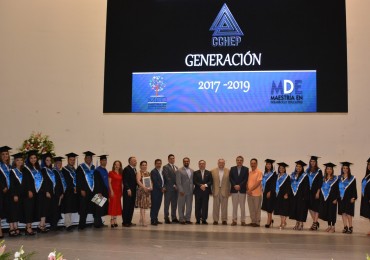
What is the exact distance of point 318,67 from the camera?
42.1 feet

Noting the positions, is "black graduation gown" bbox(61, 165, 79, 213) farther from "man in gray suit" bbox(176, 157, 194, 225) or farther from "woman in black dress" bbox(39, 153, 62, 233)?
"man in gray suit" bbox(176, 157, 194, 225)

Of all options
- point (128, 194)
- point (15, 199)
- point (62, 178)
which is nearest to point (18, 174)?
point (15, 199)

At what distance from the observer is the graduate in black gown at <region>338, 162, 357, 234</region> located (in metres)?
10.1

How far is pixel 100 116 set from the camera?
46.0 feet

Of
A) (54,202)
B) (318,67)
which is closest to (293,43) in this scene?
(318,67)

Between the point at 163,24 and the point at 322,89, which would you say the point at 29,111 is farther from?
the point at 322,89

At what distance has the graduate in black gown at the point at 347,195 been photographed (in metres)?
10.1

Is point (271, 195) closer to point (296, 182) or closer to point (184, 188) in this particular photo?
point (296, 182)

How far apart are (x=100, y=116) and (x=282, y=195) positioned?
20.0 feet

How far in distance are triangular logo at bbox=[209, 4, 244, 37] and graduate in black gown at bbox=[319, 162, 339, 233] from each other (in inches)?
198

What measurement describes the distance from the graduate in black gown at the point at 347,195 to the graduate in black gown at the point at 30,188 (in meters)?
6.42

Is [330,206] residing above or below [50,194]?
below

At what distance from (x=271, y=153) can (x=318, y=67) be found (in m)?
2.73

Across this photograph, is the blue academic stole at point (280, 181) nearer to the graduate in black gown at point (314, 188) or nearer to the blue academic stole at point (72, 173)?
the graduate in black gown at point (314, 188)
